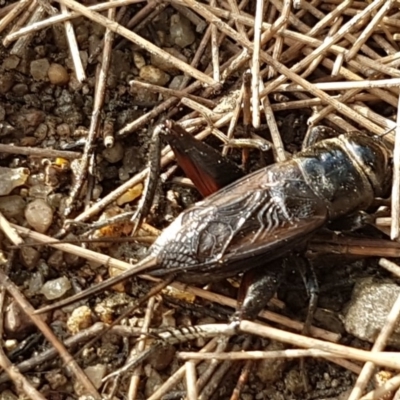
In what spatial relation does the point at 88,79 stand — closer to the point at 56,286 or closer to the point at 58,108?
the point at 58,108

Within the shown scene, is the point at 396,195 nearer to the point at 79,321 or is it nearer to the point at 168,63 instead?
the point at 168,63

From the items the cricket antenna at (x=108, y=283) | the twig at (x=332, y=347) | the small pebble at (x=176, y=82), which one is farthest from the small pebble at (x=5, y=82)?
the twig at (x=332, y=347)

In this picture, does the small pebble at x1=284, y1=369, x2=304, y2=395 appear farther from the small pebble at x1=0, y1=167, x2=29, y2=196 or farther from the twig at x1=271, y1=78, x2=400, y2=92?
the small pebble at x1=0, y1=167, x2=29, y2=196

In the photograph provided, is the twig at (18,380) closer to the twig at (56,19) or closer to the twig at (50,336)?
the twig at (50,336)

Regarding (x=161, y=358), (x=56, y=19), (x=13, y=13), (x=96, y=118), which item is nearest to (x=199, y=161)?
(x=96, y=118)

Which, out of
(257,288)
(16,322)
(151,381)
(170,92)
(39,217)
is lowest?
(151,381)

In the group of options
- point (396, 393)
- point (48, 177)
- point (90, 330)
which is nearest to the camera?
point (396, 393)

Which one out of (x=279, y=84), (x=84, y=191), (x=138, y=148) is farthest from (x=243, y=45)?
(x=84, y=191)
